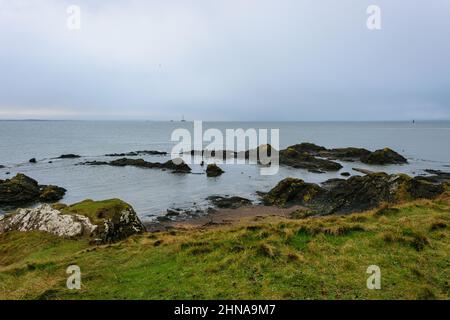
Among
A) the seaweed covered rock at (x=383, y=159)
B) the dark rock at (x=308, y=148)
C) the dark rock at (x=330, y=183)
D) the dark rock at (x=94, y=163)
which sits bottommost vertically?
the dark rock at (x=330, y=183)

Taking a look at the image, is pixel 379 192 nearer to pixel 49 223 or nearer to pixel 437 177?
pixel 437 177

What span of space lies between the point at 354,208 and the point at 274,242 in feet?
84.6

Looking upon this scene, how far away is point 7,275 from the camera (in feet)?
52.3

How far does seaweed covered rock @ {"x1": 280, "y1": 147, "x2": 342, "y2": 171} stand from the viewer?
241 ft

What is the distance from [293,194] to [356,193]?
8332 millimetres

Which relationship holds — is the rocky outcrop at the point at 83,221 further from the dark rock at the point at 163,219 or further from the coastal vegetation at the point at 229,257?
the dark rock at the point at 163,219

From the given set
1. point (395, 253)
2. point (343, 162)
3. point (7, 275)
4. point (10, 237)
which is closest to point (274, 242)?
point (395, 253)

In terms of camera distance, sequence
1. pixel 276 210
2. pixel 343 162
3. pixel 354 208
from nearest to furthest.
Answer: pixel 354 208, pixel 276 210, pixel 343 162

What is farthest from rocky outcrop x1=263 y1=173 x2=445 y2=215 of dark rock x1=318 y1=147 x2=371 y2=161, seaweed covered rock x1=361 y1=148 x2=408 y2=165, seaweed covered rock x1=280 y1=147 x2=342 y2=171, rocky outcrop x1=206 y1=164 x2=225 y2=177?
dark rock x1=318 y1=147 x2=371 y2=161

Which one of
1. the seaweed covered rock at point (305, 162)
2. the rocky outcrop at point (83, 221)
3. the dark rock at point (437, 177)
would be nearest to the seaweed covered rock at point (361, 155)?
the seaweed covered rock at point (305, 162)

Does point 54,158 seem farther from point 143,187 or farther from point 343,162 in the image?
point 343,162

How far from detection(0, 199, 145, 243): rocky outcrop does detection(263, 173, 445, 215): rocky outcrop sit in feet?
75.1

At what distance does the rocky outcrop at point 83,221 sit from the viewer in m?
23.9

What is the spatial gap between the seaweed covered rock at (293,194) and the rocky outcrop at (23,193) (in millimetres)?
30357
